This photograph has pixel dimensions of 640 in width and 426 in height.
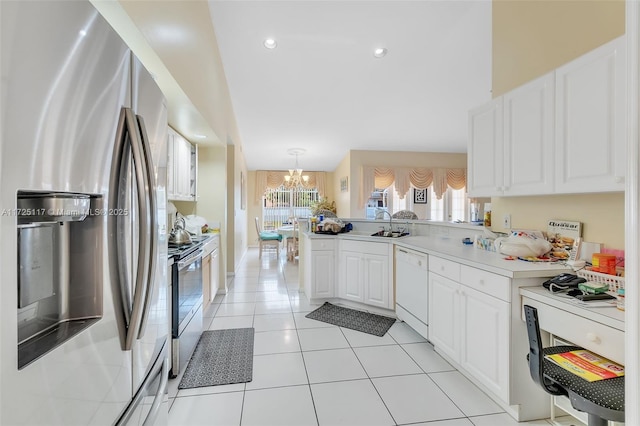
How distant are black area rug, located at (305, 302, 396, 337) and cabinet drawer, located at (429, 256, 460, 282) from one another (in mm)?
903

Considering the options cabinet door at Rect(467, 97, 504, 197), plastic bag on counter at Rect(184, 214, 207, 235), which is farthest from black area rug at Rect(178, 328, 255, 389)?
cabinet door at Rect(467, 97, 504, 197)

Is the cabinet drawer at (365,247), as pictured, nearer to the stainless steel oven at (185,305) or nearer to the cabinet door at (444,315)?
the cabinet door at (444,315)

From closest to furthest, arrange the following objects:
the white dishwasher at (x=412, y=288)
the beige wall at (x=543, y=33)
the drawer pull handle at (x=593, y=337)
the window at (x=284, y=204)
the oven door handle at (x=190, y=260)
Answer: the drawer pull handle at (x=593, y=337)
the beige wall at (x=543, y=33)
the oven door handle at (x=190, y=260)
the white dishwasher at (x=412, y=288)
the window at (x=284, y=204)

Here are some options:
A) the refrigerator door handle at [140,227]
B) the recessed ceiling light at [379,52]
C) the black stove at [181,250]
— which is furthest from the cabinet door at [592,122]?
the black stove at [181,250]

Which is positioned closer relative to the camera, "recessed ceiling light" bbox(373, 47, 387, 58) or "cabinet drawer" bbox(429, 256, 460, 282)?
"cabinet drawer" bbox(429, 256, 460, 282)

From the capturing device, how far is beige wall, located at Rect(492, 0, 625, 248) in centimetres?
165

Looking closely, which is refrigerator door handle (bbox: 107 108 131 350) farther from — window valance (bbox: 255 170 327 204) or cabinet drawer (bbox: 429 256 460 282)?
window valance (bbox: 255 170 327 204)

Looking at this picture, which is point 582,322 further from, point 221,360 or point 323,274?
point 323,274

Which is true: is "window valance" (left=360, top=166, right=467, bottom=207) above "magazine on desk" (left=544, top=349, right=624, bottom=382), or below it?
above

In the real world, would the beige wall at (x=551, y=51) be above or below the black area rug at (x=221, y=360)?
above

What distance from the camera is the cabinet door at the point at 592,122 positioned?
137 cm

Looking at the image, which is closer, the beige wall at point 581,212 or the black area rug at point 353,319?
the beige wall at point 581,212

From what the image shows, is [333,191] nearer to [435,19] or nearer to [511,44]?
[435,19]

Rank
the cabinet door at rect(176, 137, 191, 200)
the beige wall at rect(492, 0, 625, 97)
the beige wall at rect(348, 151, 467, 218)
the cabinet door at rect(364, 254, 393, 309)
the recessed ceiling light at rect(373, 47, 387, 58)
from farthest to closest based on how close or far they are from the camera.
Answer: the beige wall at rect(348, 151, 467, 218) → the recessed ceiling light at rect(373, 47, 387, 58) → the cabinet door at rect(176, 137, 191, 200) → the cabinet door at rect(364, 254, 393, 309) → the beige wall at rect(492, 0, 625, 97)
